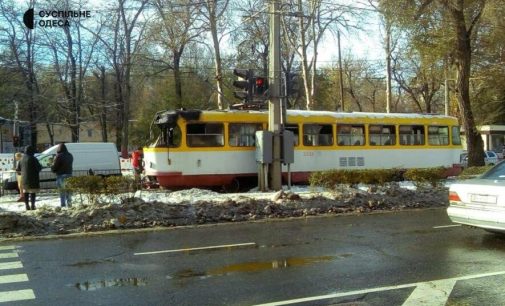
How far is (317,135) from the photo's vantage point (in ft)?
71.8

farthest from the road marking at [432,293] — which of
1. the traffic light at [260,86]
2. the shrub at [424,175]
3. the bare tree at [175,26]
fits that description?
the bare tree at [175,26]

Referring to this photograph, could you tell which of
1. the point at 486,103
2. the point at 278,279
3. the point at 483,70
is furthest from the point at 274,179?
the point at 486,103

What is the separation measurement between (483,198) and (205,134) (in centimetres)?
1194

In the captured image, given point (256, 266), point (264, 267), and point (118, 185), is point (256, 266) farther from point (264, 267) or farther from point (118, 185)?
point (118, 185)

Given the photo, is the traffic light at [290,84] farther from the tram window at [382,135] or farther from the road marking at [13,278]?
the road marking at [13,278]

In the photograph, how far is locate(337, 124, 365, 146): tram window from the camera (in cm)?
2233

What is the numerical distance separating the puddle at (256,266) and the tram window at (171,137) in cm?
1149

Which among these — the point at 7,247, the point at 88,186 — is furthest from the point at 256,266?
the point at 88,186

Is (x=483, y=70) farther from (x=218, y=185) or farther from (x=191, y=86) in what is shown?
(x=191, y=86)

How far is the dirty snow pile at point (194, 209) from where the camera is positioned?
11797mm

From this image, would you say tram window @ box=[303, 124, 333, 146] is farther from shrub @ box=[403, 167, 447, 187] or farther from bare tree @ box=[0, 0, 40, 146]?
bare tree @ box=[0, 0, 40, 146]

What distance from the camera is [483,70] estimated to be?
30.6 m

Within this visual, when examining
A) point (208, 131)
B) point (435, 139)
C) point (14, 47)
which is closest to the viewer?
point (208, 131)

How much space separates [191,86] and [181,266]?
4382 centimetres
